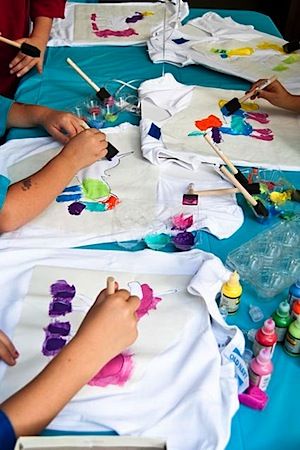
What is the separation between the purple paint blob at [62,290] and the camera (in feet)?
2.60

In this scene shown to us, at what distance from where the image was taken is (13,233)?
35.7 inches

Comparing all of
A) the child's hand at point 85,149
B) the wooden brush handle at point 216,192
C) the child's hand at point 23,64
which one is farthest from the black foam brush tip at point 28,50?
the wooden brush handle at point 216,192

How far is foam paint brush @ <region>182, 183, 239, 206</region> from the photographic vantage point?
3.17 feet

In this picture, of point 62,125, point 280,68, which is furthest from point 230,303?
point 280,68

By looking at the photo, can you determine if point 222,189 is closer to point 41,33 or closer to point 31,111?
point 31,111

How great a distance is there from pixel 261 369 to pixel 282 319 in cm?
9

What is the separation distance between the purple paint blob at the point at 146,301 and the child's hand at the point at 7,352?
18cm

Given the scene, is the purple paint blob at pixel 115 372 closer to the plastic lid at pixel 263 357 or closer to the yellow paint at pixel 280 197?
the plastic lid at pixel 263 357

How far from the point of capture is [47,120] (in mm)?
1143

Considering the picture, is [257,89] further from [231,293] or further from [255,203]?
[231,293]

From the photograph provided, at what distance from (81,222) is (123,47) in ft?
2.59

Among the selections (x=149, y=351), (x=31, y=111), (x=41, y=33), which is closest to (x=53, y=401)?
(x=149, y=351)

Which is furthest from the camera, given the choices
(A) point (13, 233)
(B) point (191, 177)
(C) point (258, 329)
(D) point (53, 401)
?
(B) point (191, 177)

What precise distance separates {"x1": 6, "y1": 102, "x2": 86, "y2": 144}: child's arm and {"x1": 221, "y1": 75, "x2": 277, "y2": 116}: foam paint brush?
13.2 inches
